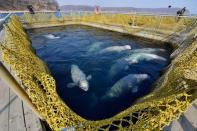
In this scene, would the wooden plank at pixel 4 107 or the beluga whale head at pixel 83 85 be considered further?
the beluga whale head at pixel 83 85

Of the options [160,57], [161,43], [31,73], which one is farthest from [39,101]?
[161,43]

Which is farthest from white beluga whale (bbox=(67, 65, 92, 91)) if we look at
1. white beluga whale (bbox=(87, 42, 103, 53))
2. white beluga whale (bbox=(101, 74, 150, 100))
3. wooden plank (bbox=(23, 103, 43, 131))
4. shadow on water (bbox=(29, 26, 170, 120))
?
white beluga whale (bbox=(87, 42, 103, 53))

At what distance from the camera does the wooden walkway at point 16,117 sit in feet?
18.4

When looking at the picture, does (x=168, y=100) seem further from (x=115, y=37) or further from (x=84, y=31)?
(x=84, y=31)

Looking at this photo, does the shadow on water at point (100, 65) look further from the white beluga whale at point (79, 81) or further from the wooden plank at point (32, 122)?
the wooden plank at point (32, 122)

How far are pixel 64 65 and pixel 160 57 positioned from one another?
32.5 feet

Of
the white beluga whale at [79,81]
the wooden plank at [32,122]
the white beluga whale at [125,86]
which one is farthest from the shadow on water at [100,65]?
the wooden plank at [32,122]

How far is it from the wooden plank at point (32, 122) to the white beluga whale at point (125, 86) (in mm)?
5364

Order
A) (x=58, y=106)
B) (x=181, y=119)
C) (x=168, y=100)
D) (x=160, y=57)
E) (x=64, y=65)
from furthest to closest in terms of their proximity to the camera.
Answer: (x=160, y=57) → (x=64, y=65) → (x=181, y=119) → (x=58, y=106) → (x=168, y=100)

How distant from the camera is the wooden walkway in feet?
18.4

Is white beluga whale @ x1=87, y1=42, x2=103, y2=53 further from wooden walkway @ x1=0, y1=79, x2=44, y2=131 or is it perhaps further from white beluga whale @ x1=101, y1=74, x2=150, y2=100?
wooden walkway @ x1=0, y1=79, x2=44, y2=131

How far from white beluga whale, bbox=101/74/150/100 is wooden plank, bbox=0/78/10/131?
5512mm

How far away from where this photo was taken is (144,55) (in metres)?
18.3

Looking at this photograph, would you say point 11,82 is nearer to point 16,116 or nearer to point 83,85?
point 16,116
